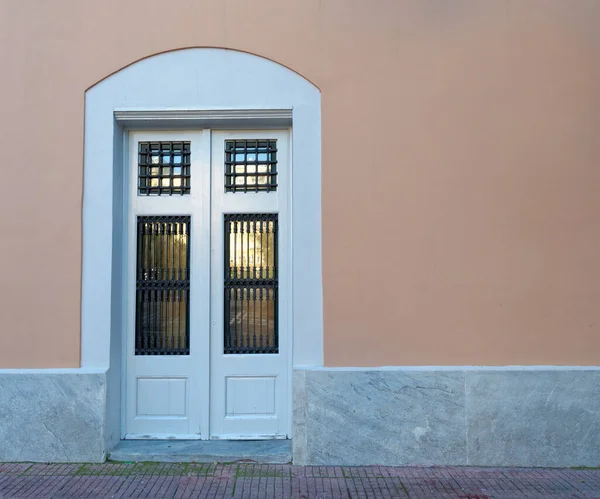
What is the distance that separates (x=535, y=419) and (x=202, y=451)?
114 inches

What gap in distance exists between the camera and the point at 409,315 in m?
5.02

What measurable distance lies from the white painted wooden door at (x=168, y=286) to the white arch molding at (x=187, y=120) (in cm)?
22

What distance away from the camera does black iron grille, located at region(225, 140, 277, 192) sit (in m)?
5.52

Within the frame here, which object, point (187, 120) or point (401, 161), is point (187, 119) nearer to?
point (187, 120)

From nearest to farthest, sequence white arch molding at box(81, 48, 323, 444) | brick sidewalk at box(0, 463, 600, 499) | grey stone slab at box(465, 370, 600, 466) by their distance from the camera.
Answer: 1. brick sidewalk at box(0, 463, 600, 499)
2. grey stone slab at box(465, 370, 600, 466)
3. white arch molding at box(81, 48, 323, 444)

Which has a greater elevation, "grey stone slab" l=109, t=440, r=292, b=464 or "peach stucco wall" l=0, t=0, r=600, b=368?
"peach stucco wall" l=0, t=0, r=600, b=368

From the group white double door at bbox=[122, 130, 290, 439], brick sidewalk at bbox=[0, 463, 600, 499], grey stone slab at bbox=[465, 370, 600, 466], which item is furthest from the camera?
white double door at bbox=[122, 130, 290, 439]

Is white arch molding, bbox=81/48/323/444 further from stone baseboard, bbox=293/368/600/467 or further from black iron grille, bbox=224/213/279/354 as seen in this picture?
stone baseboard, bbox=293/368/600/467

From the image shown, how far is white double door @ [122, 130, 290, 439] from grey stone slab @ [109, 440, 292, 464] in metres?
0.11

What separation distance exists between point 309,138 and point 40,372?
3.13m

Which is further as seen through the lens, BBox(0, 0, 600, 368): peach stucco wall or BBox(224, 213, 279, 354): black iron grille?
BBox(224, 213, 279, 354): black iron grille

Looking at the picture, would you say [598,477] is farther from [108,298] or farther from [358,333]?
[108,298]

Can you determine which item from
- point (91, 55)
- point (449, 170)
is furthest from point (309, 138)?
point (91, 55)

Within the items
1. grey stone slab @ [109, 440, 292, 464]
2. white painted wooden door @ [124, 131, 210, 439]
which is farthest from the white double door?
grey stone slab @ [109, 440, 292, 464]
